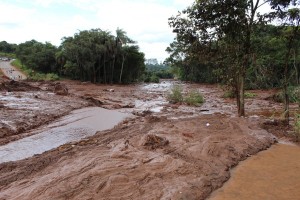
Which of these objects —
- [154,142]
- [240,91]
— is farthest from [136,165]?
[240,91]

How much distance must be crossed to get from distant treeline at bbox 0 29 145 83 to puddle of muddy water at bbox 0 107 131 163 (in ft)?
76.6

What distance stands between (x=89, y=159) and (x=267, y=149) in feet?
16.0

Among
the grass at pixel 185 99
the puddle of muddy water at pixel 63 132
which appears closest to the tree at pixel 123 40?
the grass at pixel 185 99

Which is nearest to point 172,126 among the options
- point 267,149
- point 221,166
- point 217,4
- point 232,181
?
point 267,149

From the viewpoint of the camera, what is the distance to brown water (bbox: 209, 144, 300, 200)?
16.6 feet

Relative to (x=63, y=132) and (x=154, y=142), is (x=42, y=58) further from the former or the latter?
A: (x=154, y=142)

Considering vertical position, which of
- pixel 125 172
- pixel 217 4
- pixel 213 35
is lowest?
pixel 125 172

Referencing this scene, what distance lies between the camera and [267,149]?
8102 millimetres

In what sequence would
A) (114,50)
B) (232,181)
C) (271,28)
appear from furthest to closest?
(114,50) < (271,28) < (232,181)

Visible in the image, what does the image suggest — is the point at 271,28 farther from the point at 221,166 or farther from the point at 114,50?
the point at 114,50

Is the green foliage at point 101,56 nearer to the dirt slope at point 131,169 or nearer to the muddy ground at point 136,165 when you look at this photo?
the muddy ground at point 136,165

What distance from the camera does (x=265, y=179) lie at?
5.80 m

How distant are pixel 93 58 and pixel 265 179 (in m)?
33.1

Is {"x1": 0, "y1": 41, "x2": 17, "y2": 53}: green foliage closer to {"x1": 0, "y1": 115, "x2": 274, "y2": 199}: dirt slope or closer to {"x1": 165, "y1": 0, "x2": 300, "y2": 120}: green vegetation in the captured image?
{"x1": 165, "y1": 0, "x2": 300, "y2": 120}: green vegetation
